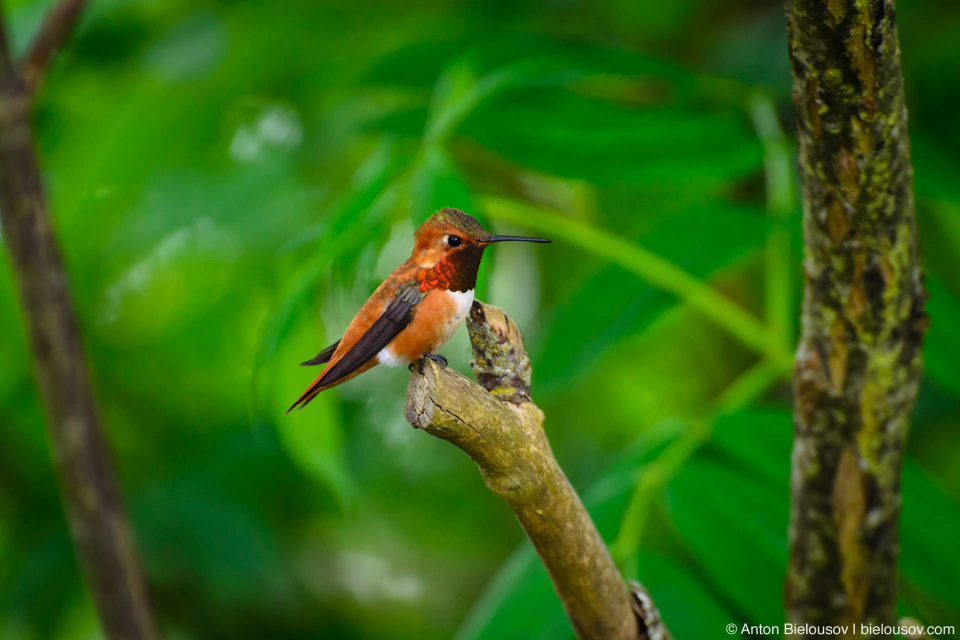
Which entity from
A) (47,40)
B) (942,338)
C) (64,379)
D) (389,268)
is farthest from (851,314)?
(47,40)

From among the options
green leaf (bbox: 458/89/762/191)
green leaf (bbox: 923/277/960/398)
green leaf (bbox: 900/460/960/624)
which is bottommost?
green leaf (bbox: 900/460/960/624)

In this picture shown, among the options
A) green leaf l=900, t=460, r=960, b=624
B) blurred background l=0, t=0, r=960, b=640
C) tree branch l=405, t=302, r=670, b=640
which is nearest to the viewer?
tree branch l=405, t=302, r=670, b=640

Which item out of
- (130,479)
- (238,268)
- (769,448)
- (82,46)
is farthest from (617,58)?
(130,479)

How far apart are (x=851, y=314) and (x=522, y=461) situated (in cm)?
32

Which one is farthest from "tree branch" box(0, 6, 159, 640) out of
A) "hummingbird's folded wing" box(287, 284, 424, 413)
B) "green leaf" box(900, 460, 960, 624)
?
"green leaf" box(900, 460, 960, 624)

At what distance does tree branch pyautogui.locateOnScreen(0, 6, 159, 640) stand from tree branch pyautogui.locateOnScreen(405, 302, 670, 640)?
2.48ft

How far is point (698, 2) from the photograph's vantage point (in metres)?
2.10

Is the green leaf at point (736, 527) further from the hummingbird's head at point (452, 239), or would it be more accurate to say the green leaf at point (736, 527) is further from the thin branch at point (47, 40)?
the thin branch at point (47, 40)

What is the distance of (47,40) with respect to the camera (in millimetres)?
1143

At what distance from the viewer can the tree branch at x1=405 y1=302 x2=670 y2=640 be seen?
528 millimetres

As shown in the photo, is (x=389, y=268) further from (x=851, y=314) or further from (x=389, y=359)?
(x=851, y=314)

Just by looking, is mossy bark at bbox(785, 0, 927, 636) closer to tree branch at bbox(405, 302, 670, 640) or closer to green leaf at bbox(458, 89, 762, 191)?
tree branch at bbox(405, 302, 670, 640)

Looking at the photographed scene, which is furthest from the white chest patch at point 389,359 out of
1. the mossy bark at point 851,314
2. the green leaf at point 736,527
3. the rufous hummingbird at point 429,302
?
the green leaf at point 736,527

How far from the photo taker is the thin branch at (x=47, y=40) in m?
1.12
